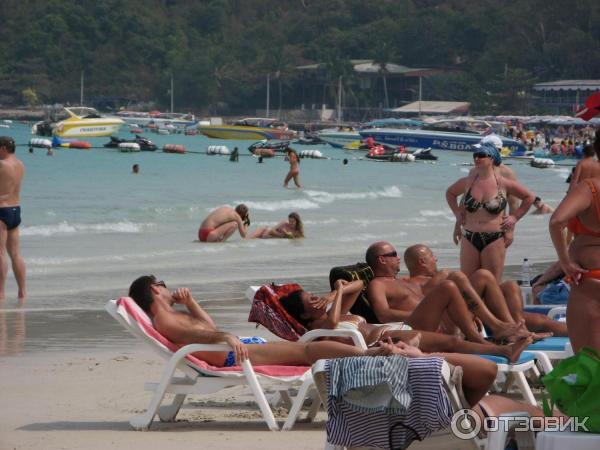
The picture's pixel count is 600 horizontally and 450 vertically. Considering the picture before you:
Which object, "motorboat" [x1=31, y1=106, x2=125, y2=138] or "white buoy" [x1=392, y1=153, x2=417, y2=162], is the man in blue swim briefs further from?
"motorboat" [x1=31, y1=106, x2=125, y2=138]

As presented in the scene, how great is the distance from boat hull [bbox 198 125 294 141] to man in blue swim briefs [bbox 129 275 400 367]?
239 ft

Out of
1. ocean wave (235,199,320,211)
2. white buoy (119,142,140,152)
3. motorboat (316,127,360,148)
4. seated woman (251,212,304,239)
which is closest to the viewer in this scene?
seated woman (251,212,304,239)

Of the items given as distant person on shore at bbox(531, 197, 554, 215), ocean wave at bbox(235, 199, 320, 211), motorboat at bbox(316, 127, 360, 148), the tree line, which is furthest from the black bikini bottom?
the tree line

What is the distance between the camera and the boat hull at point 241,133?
7938 centimetres

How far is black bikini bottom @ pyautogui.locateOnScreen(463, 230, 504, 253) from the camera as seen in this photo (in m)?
8.03

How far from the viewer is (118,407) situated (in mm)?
6203

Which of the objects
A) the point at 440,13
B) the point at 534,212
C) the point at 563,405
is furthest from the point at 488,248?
the point at 440,13

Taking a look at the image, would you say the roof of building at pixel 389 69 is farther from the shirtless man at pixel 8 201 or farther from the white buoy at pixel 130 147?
the shirtless man at pixel 8 201

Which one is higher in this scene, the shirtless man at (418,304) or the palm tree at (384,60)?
the palm tree at (384,60)

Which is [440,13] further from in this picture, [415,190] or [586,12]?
[415,190]

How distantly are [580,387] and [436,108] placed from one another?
10362 centimetres

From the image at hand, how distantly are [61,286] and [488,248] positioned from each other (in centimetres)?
529

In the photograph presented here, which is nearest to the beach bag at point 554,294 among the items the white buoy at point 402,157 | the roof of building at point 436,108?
the white buoy at point 402,157

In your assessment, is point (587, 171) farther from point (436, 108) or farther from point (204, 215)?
point (436, 108)
